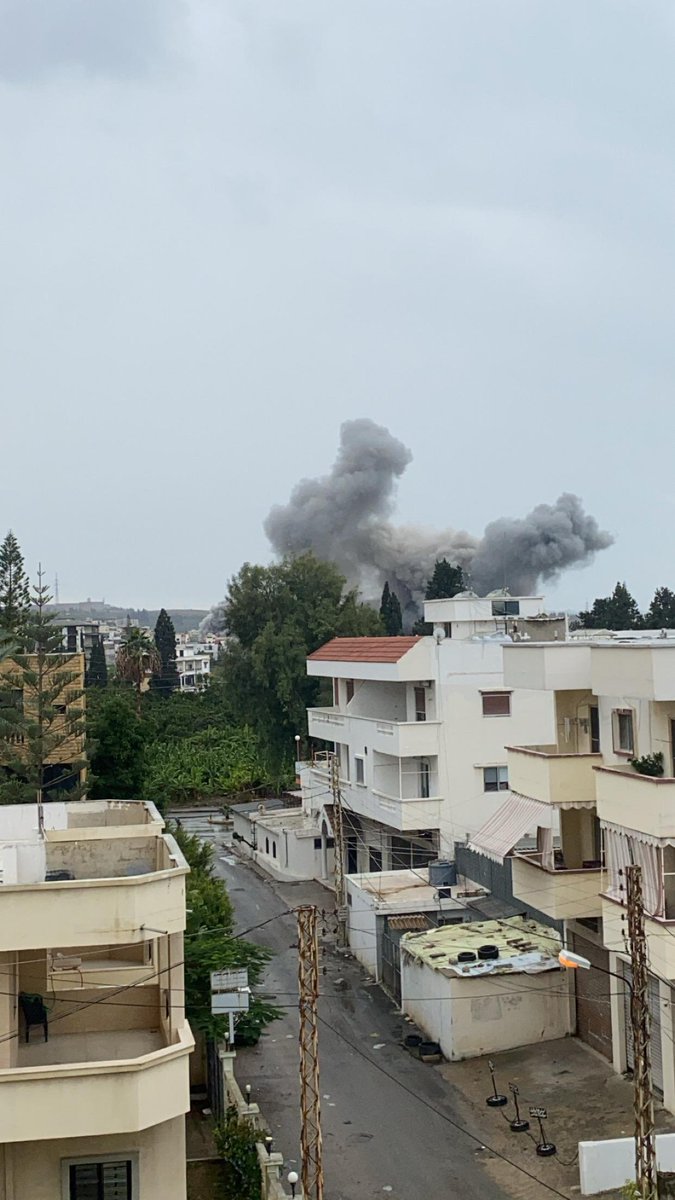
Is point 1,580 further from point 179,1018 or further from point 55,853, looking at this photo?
point 179,1018

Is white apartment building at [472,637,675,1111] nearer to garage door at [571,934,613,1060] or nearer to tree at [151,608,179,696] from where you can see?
garage door at [571,934,613,1060]

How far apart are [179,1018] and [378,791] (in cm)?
1951

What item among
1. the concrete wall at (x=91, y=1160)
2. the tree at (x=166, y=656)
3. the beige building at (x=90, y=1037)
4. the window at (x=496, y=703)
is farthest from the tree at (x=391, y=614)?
the concrete wall at (x=91, y=1160)

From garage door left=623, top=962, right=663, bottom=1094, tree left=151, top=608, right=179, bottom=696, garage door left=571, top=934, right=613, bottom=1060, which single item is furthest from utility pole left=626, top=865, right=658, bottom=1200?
tree left=151, top=608, right=179, bottom=696

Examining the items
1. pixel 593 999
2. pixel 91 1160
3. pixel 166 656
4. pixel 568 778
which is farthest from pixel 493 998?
pixel 166 656

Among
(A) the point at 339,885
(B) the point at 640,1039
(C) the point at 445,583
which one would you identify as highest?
(C) the point at 445,583

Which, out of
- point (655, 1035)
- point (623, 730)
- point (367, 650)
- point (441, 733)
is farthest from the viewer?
point (367, 650)

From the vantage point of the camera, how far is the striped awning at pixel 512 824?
20797mm

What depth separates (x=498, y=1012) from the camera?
21.4 m

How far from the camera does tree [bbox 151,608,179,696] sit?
284 ft

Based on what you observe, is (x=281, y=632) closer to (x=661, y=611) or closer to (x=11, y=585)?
(x=11, y=585)

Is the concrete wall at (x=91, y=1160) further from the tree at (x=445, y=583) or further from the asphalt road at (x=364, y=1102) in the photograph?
the tree at (x=445, y=583)

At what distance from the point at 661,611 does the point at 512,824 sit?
2069 inches

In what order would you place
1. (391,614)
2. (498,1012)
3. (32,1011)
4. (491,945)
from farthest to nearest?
1. (391,614)
2. (491,945)
3. (498,1012)
4. (32,1011)
